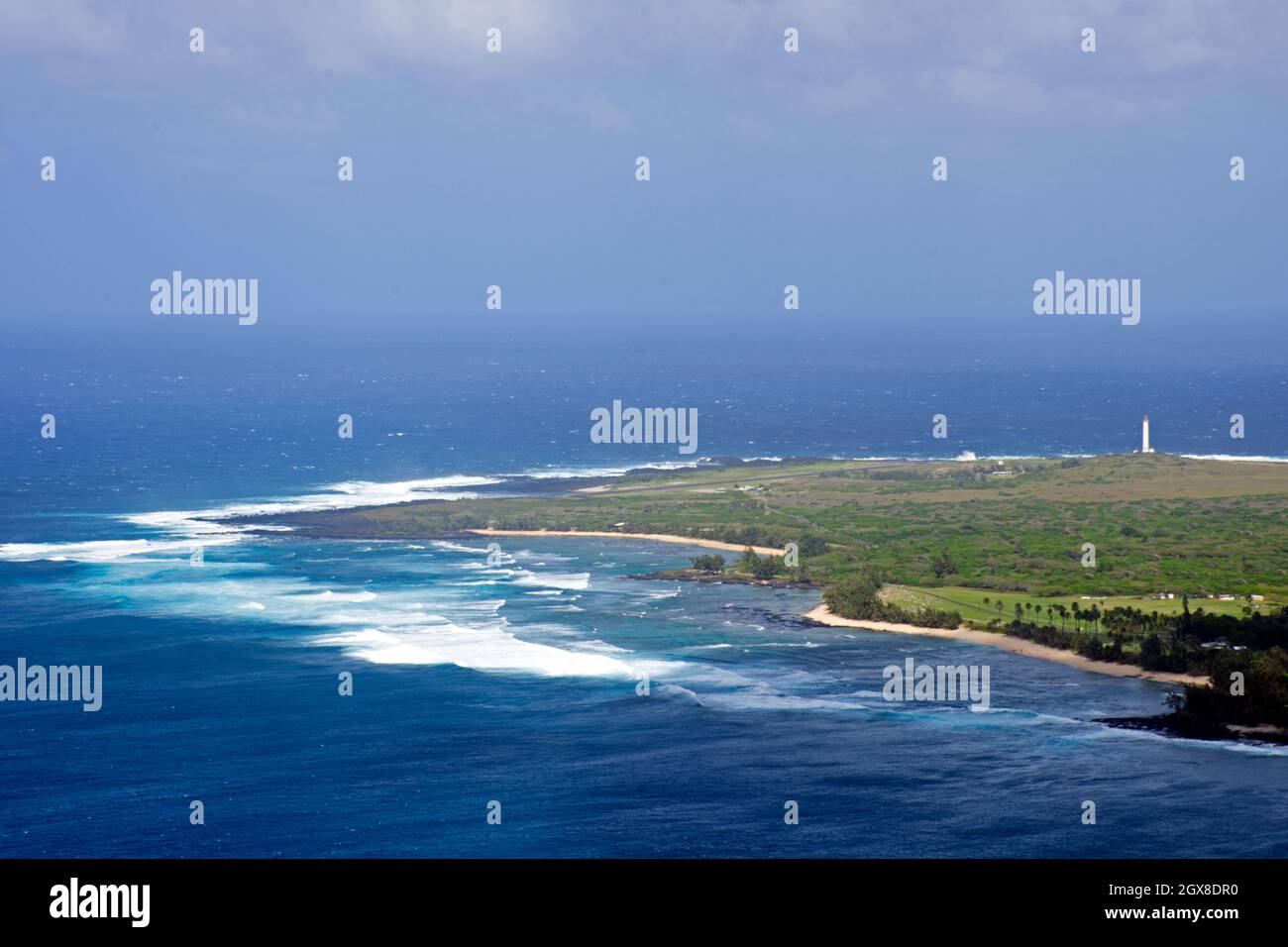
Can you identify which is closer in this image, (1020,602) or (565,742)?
(565,742)

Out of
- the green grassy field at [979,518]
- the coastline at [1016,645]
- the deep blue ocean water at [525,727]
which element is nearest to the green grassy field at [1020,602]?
the green grassy field at [979,518]

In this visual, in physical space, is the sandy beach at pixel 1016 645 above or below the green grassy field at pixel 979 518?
below

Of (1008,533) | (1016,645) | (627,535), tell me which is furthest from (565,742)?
(1008,533)

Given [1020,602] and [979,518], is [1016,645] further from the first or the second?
[979,518]

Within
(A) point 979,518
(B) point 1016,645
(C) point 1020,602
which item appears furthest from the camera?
(A) point 979,518

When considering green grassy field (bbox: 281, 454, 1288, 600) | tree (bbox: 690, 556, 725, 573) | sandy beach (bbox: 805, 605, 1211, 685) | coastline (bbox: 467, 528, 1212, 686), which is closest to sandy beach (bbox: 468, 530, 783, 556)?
green grassy field (bbox: 281, 454, 1288, 600)

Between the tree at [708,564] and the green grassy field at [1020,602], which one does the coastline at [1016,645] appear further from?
the tree at [708,564]
